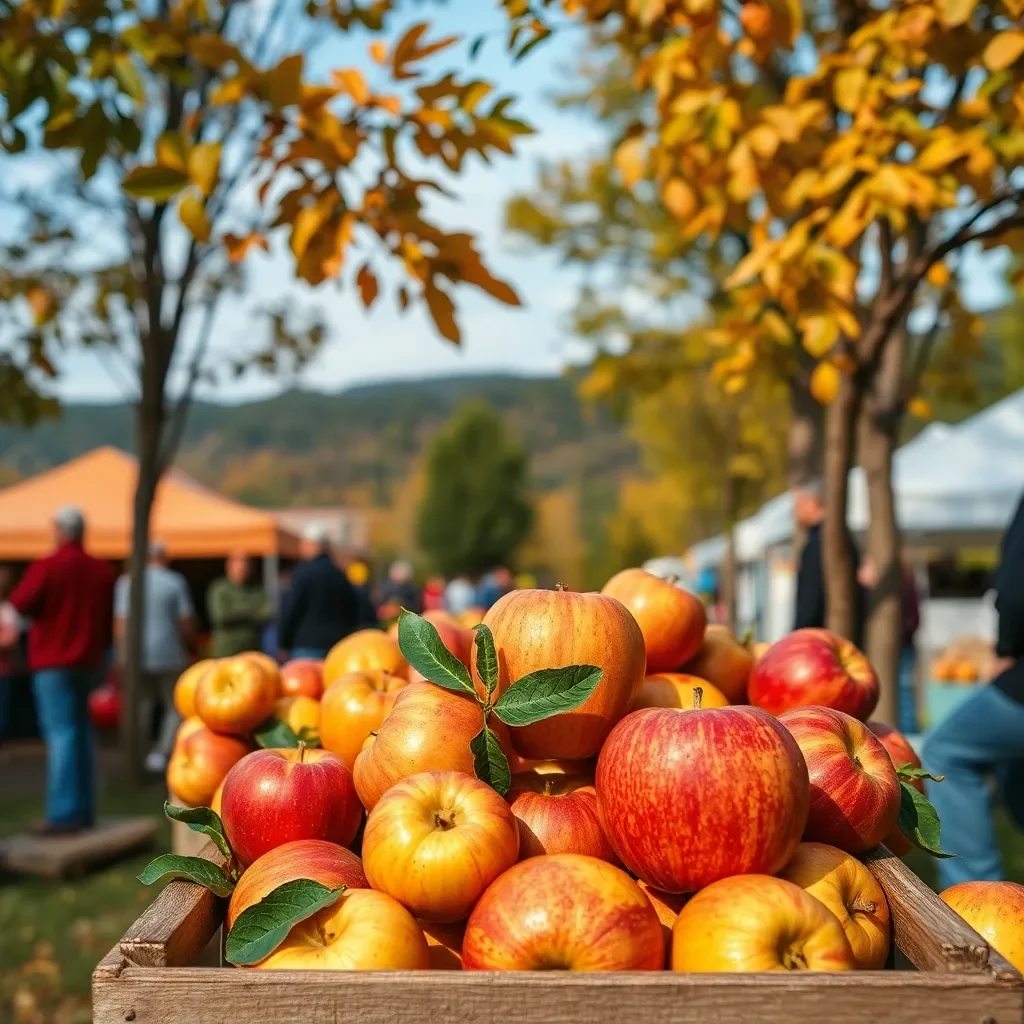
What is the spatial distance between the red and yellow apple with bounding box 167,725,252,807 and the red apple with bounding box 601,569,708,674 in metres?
0.89

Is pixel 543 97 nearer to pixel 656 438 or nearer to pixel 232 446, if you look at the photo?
pixel 656 438

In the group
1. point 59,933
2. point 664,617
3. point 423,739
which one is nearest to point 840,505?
point 664,617

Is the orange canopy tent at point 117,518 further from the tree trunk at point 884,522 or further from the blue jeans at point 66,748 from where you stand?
the tree trunk at point 884,522

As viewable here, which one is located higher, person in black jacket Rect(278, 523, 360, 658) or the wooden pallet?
person in black jacket Rect(278, 523, 360, 658)

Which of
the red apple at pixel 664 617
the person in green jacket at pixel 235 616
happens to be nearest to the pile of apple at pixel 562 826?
the red apple at pixel 664 617

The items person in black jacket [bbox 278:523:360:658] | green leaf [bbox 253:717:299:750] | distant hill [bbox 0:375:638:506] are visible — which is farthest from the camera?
distant hill [bbox 0:375:638:506]

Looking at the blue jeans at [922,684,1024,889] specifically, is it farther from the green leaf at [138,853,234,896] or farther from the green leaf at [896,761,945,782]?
the green leaf at [138,853,234,896]

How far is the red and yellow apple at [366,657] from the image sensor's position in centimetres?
243

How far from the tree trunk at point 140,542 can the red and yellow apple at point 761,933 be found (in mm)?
7362

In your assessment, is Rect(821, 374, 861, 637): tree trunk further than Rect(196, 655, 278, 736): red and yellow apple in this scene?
Yes

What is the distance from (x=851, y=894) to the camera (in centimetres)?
149

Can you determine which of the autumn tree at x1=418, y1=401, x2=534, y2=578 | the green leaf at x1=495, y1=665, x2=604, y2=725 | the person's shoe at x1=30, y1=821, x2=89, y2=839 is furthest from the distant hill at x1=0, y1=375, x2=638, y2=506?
the green leaf at x1=495, y1=665, x2=604, y2=725

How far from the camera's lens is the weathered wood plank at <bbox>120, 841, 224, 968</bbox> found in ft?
4.16

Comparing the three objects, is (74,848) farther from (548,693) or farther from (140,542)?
(548,693)
